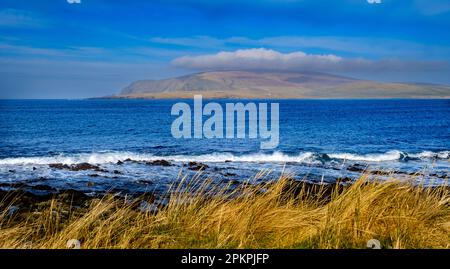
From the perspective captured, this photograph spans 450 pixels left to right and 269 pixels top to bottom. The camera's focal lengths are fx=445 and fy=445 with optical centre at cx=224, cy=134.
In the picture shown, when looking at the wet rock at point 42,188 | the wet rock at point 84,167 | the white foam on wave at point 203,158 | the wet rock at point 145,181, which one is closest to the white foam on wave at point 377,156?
the white foam on wave at point 203,158

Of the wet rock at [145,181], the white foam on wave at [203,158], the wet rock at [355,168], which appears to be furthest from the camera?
the white foam on wave at [203,158]

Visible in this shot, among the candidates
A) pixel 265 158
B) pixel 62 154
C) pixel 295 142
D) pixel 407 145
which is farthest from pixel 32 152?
pixel 407 145

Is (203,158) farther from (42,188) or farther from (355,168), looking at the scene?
→ (42,188)

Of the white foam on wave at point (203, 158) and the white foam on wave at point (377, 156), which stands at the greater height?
the white foam on wave at point (203, 158)

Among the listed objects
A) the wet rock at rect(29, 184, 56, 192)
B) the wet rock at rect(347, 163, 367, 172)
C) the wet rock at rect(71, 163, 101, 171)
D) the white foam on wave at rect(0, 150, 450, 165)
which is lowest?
the white foam on wave at rect(0, 150, 450, 165)

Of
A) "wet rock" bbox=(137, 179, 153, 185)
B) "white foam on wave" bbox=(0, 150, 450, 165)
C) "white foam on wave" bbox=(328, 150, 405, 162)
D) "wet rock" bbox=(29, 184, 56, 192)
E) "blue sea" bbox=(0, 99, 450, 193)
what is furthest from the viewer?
"white foam on wave" bbox=(328, 150, 405, 162)

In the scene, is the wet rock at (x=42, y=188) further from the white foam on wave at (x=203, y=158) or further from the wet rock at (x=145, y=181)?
the white foam on wave at (x=203, y=158)

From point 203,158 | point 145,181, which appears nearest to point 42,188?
point 145,181

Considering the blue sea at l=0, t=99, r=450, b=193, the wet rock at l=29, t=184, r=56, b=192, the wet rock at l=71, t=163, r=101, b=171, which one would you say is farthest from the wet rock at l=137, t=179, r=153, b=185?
the wet rock at l=71, t=163, r=101, b=171

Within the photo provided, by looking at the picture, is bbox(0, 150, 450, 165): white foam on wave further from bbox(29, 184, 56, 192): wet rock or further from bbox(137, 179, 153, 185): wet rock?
bbox(29, 184, 56, 192): wet rock

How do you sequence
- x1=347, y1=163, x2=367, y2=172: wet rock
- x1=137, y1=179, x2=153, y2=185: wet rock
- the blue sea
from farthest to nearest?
x1=347, y1=163, x2=367, y2=172: wet rock, the blue sea, x1=137, y1=179, x2=153, y2=185: wet rock

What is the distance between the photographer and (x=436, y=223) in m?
4.75

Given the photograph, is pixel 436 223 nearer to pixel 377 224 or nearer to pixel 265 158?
pixel 377 224
